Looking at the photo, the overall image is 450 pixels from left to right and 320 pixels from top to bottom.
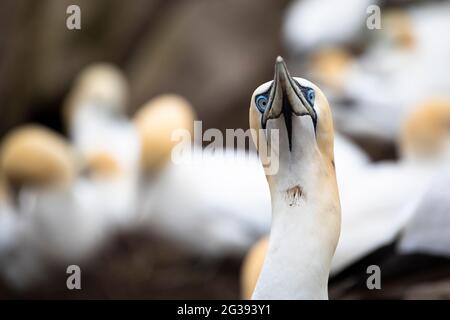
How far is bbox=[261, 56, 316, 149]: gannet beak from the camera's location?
10.3 ft

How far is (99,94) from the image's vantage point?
34.9 feet

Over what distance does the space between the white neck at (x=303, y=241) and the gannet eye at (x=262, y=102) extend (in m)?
0.24

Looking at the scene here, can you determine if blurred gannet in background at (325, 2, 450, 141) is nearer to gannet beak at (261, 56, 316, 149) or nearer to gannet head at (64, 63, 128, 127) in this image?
gannet head at (64, 63, 128, 127)

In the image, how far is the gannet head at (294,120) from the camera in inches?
125

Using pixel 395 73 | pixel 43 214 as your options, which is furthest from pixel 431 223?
pixel 395 73

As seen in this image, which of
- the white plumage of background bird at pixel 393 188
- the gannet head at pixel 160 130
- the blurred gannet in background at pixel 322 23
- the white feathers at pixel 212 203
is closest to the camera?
the white plumage of background bird at pixel 393 188

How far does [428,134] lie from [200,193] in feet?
6.19

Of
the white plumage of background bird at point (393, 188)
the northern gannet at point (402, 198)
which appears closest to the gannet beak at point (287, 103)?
the northern gannet at point (402, 198)

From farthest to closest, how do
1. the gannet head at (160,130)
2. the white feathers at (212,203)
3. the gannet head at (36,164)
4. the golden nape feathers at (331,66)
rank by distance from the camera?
the golden nape feathers at (331,66) → the gannet head at (160,130) → the gannet head at (36,164) → the white feathers at (212,203)

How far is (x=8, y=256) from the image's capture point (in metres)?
8.16

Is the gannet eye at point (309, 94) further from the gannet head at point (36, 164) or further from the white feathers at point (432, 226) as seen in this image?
the gannet head at point (36, 164)

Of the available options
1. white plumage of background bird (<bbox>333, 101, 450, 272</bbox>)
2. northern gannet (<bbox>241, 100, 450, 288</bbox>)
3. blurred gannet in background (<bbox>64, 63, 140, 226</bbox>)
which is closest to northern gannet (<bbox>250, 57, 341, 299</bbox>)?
northern gannet (<bbox>241, 100, 450, 288</bbox>)

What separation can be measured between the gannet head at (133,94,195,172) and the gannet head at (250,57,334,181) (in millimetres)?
4605

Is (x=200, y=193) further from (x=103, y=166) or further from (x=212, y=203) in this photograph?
(x=103, y=166)
